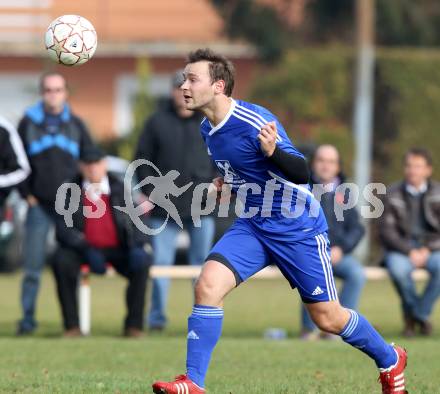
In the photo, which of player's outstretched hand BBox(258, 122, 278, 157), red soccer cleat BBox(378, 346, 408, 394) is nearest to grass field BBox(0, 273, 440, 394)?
red soccer cleat BBox(378, 346, 408, 394)

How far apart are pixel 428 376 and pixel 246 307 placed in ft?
21.8

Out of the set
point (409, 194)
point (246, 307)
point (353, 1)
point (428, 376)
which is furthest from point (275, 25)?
point (428, 376)

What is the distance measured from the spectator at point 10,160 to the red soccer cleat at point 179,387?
5.08 m

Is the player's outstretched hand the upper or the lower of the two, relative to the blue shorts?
upper

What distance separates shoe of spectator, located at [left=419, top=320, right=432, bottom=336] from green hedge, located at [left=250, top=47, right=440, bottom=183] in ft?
30.8

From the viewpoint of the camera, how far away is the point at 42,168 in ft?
39.0

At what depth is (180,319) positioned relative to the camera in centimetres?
1353

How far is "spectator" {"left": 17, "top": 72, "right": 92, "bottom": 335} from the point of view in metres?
11.8

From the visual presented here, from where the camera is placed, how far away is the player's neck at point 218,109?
715 centimetres

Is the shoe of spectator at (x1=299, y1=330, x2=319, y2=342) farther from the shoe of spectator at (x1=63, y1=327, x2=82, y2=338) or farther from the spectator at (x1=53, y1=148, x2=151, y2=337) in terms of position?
the shoe of spectator at (x1=63, y1=327, x2=82, y2=338)

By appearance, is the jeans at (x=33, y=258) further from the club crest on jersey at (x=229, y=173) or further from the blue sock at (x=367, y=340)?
the blue sock at (x=367, y=340)

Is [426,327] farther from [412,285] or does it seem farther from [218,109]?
[218,109]

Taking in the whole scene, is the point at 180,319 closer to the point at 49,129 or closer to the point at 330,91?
the point at 49,129

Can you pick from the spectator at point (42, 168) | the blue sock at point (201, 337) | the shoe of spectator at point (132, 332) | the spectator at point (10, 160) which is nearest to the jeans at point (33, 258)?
the spectator at point (42, 168)
